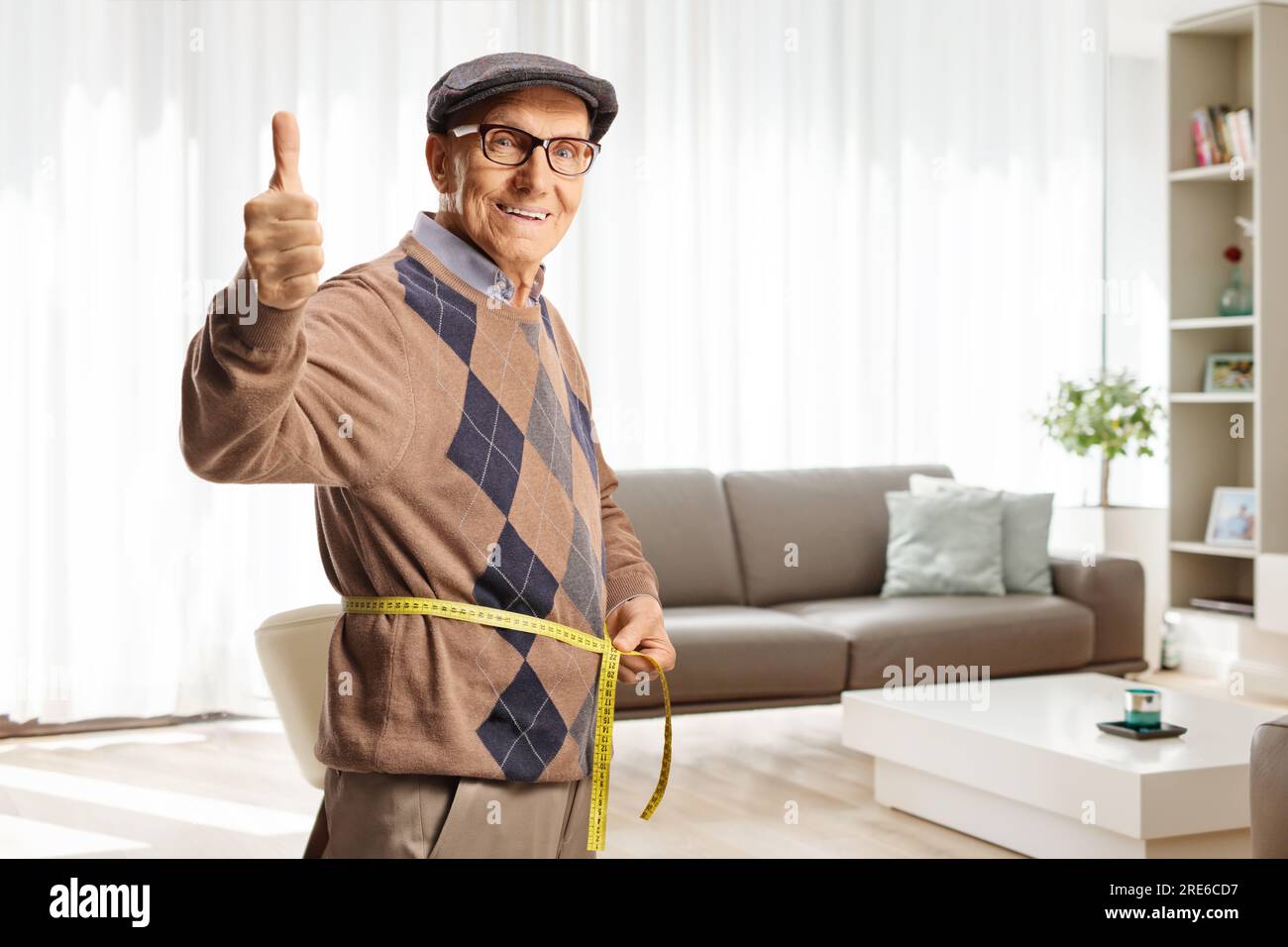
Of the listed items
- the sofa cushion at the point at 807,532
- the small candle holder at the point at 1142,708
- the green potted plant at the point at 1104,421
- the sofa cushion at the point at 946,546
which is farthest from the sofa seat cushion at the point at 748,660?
the green potted plant at the point at 1104,421

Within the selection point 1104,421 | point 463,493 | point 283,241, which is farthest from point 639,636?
point 1104,421

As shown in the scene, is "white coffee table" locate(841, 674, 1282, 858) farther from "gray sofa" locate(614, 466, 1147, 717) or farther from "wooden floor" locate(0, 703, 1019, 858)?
"gray sofa" locate(614, 466, 1147, 717)

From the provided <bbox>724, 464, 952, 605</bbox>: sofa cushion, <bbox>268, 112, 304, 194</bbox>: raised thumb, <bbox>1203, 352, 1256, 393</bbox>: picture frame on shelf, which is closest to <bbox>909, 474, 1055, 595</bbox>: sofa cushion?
<bbox>724, 464, 952, 605</bbox>: sofa cushion

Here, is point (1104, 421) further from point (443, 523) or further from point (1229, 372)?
point (443, 523)

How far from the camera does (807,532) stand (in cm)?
456

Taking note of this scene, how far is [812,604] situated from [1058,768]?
153 centimetres

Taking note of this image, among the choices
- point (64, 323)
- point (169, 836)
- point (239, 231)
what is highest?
point (239, 231)

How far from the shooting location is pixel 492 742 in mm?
1062

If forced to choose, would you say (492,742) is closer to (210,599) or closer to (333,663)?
(333,663)

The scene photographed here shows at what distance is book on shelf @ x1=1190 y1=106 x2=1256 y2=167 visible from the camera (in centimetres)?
510
